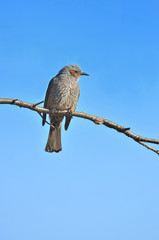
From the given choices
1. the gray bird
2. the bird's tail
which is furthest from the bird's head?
the bird's tail

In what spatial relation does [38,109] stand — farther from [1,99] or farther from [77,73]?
[77,73]

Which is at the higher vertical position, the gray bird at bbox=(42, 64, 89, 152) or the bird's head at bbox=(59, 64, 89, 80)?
the bird's head at bbox=(59, 64, 89, 80)

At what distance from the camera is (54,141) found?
640 centimetres

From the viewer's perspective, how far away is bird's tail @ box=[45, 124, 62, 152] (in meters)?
6.23

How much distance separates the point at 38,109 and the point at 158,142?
1682 mm

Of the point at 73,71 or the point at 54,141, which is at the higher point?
the point at 73,71

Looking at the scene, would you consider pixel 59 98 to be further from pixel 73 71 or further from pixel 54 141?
pixel 73 71

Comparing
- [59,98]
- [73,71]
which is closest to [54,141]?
[59,98]

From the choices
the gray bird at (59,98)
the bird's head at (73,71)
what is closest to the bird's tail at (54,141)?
the gray bird at (59,98)

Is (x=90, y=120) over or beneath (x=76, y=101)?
beneath

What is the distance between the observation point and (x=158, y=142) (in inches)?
151

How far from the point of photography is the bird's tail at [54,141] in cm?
623

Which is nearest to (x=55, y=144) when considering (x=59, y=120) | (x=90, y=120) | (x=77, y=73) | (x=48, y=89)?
(x=59, y=120)

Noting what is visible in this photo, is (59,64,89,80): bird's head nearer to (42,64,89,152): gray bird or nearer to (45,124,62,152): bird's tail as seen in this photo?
(42,64,89,152): gray bird
